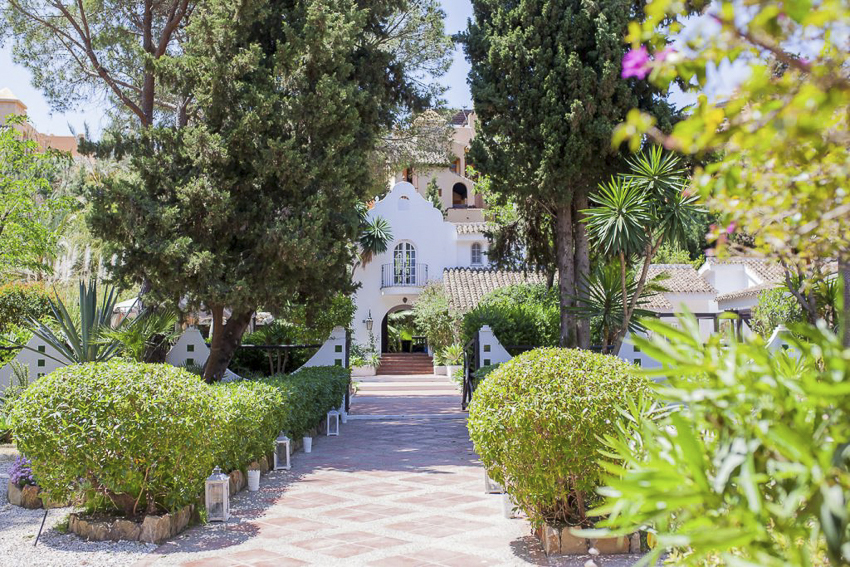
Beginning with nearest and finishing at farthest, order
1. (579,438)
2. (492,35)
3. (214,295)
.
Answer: (579,438)
(214,295)
(492,35)

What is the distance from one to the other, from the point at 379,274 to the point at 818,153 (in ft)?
104

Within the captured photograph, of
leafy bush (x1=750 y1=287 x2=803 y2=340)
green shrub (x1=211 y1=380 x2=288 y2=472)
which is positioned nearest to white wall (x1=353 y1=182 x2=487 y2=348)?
leafy bush (x1=750 y1=287 x2=803 y2=340)

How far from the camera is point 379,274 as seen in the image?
33.8 metres

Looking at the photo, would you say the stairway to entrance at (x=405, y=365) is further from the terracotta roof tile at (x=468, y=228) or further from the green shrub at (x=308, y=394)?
the green shrub at (x=308, y=394)

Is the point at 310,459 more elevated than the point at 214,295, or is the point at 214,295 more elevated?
the point at 214,295

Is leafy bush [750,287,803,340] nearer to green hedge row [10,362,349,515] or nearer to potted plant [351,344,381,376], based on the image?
green hedge row [10,362,349,515]

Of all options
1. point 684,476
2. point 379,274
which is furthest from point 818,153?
point 379,274

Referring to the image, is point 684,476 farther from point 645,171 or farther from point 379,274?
point 379,274

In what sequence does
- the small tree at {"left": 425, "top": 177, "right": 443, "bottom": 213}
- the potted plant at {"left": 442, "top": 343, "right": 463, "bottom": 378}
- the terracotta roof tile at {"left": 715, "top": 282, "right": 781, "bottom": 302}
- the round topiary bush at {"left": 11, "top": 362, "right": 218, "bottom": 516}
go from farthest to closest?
the small tree at {"left": 425, "top": 177, "right": 443, "bottom": 213} < the potted plant at {"left": 442, "top": 343, "right": 463, "bottom": 378} < the terracotta roof tile at {"left": 715, "top": 282, "right": 781, "bottom": 302} < the round topiary bush at {"left": 11, "top": 362, "right": 218, "bottom": 516}

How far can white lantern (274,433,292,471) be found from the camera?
10.0 meters

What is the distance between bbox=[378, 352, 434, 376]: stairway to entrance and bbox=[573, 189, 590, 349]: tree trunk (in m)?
17.1

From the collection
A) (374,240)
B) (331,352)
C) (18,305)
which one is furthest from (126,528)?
(374,240)

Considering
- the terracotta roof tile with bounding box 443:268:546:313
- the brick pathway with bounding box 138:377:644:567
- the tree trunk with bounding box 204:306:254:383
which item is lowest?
the brick pathway with bounding box 138:377:644:567

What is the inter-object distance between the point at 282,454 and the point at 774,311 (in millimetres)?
12865
